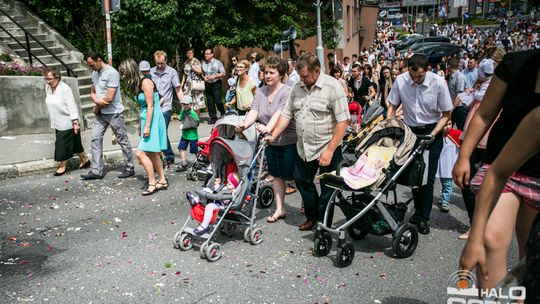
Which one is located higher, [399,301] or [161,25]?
[161,25]

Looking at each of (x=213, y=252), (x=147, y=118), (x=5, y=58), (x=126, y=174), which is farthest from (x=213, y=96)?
(x=213, y=252)

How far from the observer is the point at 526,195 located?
2.91 metres

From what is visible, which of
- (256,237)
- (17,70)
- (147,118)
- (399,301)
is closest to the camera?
(399,301)

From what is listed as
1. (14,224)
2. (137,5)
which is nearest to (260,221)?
(14,224)

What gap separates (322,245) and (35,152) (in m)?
6.92

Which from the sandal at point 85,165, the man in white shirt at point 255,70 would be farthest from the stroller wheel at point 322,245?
the man in white shirt at point 255,70

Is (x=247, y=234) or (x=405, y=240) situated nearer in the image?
(x=405, y=240)

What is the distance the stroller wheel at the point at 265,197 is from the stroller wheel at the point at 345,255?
2118 mm

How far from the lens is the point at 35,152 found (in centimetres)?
995

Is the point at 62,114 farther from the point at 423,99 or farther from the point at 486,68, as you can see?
the point at 486,68

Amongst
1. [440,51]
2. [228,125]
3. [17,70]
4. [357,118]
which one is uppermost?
[440,51]

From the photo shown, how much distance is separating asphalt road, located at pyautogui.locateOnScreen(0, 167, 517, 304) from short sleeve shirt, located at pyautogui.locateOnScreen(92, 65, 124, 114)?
1.87 metres

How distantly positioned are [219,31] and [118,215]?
13337 millimetres

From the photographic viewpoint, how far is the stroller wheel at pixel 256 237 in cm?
555
